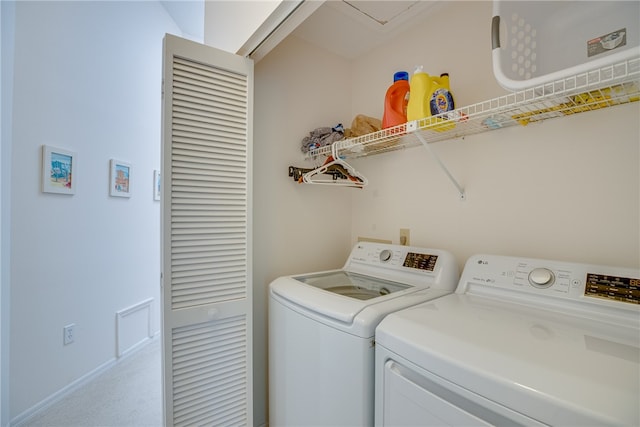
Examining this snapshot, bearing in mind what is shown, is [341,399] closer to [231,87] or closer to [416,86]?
A: [416,86]

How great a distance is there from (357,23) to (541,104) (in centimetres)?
132

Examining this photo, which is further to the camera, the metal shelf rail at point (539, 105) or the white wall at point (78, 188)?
the white wall at point (78, 188)

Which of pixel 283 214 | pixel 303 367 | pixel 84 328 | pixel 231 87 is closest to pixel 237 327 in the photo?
pixel 303 367

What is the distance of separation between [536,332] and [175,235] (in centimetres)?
147

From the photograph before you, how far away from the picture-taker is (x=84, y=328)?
2.38 m

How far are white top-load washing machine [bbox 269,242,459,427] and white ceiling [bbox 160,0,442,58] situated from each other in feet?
4.90

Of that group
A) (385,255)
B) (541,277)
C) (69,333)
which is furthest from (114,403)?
(541,277)

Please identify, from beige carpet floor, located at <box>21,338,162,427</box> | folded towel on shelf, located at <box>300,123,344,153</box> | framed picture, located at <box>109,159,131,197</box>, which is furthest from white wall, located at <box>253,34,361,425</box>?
framed picture, located at <box>109,159,131,197</box>

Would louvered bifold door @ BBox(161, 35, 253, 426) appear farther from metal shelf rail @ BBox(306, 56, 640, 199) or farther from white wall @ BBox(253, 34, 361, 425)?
metal shelf rail @ BBox(306, 56, 640, 199)

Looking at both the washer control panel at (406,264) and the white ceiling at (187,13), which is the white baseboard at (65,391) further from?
the white ceiling at (187,13)

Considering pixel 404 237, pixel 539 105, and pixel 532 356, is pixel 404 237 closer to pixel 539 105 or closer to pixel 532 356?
pixel 539 105

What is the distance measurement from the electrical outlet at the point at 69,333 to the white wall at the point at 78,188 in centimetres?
3

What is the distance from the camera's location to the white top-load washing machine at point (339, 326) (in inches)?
41.5

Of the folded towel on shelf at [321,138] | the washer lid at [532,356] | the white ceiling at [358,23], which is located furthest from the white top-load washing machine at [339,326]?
the white ceiling at [358,23]
